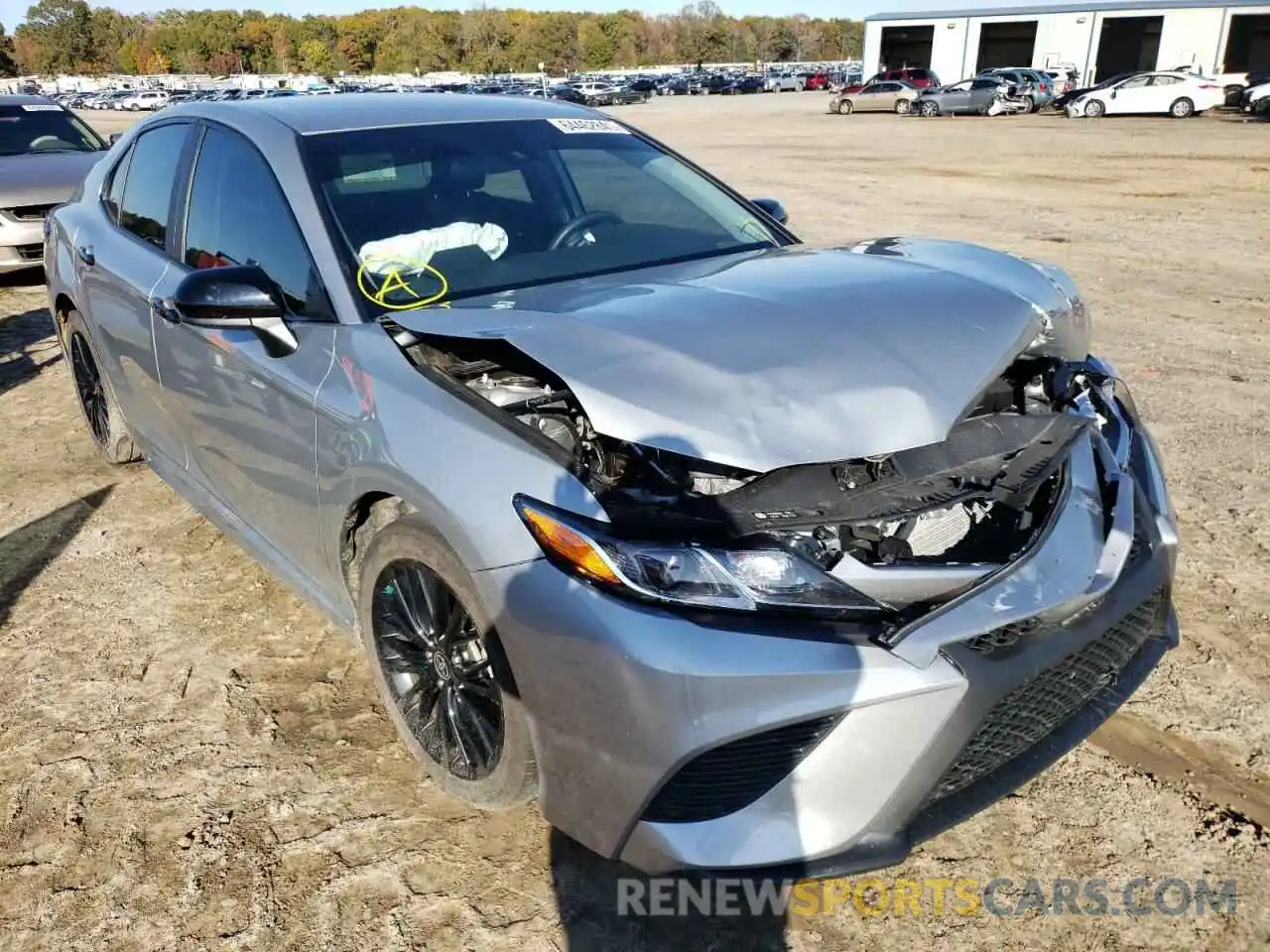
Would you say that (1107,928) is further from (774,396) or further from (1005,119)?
(1005,119)

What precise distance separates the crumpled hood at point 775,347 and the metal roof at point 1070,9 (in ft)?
184

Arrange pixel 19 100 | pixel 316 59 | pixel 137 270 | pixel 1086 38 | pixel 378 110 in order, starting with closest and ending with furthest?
pixel 378 110, pixel 137 270, pixel 19 100, pixel 1086 38, pixel 316 59

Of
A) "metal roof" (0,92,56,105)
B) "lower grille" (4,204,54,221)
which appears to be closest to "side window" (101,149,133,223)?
"lower grille" (4,204,54,221)

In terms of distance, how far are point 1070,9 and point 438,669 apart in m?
59.2

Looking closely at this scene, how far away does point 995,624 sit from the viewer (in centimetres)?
204

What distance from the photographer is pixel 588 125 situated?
12.9ft

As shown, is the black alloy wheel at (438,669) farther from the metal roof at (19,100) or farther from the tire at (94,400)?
the metal roof at (19,100)

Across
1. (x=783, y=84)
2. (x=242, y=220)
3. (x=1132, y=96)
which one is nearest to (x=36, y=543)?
(x=242, y=220)

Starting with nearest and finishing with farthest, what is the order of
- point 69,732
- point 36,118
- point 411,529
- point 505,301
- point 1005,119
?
1. point 411,529
2. point 505,301
3. point 69,732
4. point 36,118
5. point 1005,119

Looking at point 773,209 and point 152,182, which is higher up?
point 152,182

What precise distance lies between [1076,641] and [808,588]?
625 mm

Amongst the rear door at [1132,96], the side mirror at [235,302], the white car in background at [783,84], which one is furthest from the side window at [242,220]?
the white car in background at [783,84]

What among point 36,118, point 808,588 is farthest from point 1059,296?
point 36,118

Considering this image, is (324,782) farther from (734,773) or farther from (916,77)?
(916,77)
